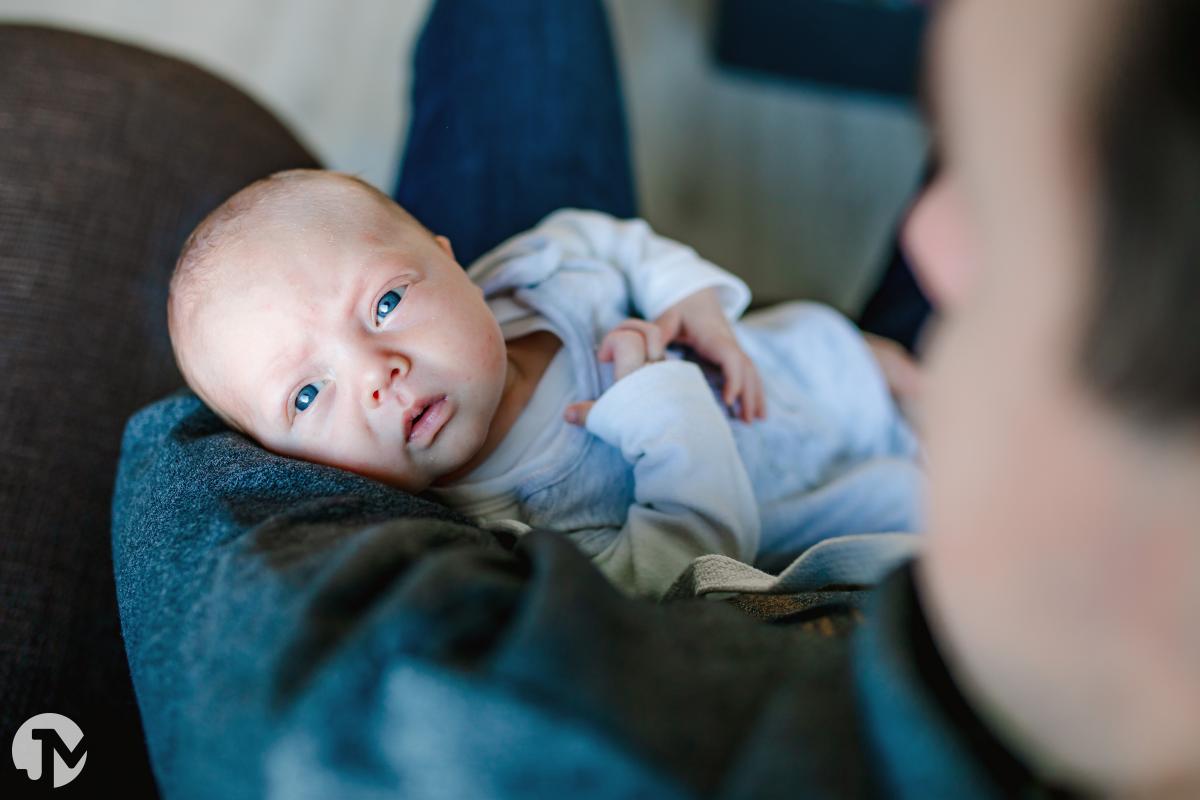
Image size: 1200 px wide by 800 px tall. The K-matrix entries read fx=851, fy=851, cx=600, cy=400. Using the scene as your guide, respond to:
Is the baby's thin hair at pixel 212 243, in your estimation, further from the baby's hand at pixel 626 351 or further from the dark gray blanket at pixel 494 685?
the dark gray blanket at pixel 494 685

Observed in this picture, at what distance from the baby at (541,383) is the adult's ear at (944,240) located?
0.41 meters

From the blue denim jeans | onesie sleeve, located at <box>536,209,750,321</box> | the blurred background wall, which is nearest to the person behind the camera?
onesie sleeve, located at <box>536,209,750,321</box>

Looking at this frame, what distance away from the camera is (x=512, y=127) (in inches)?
44.7

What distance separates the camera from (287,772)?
385 mm

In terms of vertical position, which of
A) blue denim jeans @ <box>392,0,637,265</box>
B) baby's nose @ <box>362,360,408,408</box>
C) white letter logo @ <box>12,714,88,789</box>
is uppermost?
blue denim jeans @ <box>392,0,637,265</box>

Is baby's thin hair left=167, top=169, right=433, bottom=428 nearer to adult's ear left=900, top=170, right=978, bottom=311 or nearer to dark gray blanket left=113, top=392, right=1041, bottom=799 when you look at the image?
dark gray blanket left=113, top=392, right=1041, bottom=799

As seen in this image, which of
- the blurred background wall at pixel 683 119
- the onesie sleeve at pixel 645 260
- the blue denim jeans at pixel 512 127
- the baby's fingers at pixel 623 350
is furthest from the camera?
the blurred background wall at pixel 683 119

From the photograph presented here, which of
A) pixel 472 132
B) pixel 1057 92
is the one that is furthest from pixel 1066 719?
pixel 472 132

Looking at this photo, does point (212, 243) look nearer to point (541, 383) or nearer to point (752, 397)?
point (541, 383)

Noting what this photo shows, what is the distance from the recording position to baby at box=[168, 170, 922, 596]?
0.79 m

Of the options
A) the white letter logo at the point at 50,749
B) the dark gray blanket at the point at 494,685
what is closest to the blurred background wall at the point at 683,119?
the white letter logo at the point at 50,749

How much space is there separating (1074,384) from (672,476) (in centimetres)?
55

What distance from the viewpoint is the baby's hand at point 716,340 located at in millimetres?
974

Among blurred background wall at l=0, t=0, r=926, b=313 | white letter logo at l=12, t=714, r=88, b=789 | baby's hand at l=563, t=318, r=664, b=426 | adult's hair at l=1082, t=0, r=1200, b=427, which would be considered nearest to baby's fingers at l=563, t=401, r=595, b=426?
baby's hand at l=563, t=318, r=664, b=426
